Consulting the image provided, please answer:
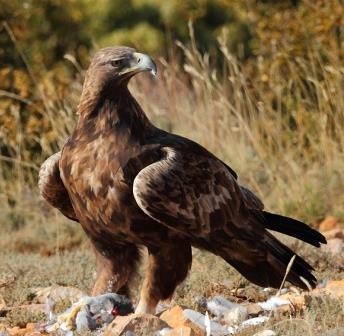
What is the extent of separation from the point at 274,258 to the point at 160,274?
0.67m

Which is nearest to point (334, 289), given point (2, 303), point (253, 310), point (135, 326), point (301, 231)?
point (301, 231)

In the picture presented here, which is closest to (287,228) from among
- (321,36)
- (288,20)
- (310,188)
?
(310,188)

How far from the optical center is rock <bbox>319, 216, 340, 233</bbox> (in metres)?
7.86

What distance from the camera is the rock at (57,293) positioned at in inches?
223

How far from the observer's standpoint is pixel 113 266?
5391mm

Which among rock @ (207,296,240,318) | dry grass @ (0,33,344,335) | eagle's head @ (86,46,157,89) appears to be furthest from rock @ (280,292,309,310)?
eagle's head @ (86,46,157,89)

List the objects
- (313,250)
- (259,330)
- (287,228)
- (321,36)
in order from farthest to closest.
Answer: (321,36) < (313,250) < (287,228) < (259,330)

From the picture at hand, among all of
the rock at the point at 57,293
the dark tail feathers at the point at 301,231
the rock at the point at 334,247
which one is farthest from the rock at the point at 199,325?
the rock at the point at 334,247

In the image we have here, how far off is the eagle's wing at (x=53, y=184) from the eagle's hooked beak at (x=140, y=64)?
0.63m

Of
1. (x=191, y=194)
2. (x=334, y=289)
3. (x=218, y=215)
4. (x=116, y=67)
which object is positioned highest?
(x=116, y=67)

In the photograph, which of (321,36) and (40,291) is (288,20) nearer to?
(321,36)

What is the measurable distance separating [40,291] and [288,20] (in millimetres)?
5956

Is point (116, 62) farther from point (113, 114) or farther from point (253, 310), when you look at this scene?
point (253, 310)

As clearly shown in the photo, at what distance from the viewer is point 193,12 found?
797 inches
